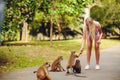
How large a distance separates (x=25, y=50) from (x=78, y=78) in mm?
11443

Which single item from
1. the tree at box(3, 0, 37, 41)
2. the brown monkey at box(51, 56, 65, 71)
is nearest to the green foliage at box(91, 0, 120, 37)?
the tree at box(3, 0, 37, 41)

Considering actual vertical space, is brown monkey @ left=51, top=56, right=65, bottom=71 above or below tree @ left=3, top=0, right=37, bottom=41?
below

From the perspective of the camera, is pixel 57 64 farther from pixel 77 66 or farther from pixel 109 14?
pixel 109 14

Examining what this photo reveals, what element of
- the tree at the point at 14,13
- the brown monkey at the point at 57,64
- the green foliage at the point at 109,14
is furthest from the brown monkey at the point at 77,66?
the green foliage at the point at 109,14

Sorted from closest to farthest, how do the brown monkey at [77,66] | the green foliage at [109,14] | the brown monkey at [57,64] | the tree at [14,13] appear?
the brown monkey at [77,66]
the brown monkey at [57,64]
the tree at [14,13]
the green foliage at [109,14]

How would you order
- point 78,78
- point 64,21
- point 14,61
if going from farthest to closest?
point 64,21 → point 14,61 → point 78,78

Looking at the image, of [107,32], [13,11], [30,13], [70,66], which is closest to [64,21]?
[107,32]

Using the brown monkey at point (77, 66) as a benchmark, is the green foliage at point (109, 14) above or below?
above

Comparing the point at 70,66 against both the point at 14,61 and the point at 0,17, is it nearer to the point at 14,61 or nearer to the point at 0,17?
the point at 0,17

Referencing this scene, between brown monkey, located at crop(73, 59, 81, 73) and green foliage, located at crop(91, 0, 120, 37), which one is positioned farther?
green foliage, located at crop(91, 0, 120, 37)

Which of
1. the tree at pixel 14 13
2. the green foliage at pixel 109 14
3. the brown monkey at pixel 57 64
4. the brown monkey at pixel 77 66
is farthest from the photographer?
the green foliage at pixel 109 14

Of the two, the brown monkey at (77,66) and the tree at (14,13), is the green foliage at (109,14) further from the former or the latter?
the brown monkey at (77,66)

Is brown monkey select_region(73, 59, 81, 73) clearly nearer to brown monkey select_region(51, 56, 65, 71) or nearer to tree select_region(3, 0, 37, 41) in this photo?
brown monkey select_region(51, 56, 65, 71)

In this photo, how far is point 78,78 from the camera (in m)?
12.6
